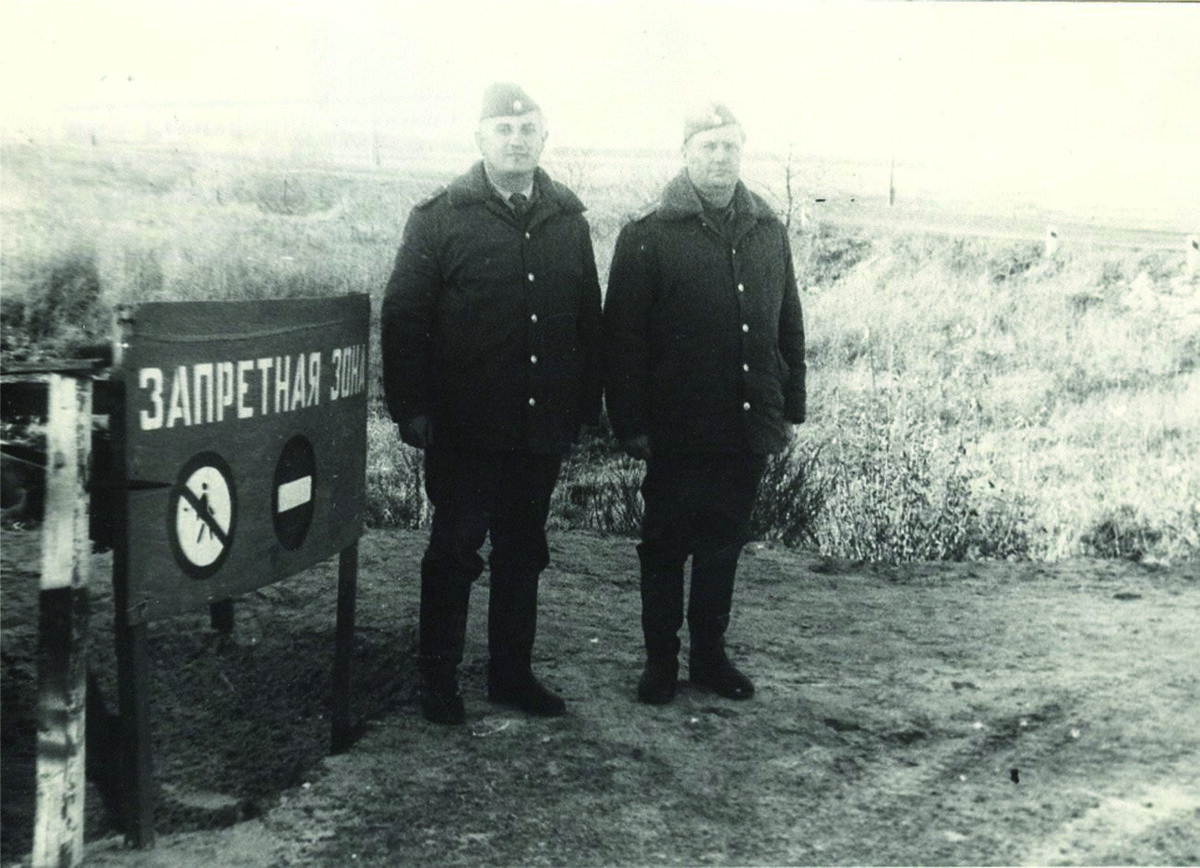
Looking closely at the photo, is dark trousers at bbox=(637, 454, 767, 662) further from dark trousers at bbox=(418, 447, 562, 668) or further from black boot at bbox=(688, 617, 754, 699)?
dark trousers at bbox=(418, 447, 562, 668)

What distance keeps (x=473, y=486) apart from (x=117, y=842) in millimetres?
1348

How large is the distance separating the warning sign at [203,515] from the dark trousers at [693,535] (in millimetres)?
1475

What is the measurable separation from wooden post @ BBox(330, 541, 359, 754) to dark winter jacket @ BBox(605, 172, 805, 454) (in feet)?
3.00

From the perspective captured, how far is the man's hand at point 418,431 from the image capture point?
3.56m

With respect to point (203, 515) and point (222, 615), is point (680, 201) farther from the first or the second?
point (222, 615)

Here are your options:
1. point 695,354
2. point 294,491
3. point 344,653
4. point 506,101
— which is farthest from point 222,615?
point 506,101

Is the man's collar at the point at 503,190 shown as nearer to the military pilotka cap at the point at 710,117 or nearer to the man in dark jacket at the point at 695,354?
the man in dark jacket at the point at 695,354

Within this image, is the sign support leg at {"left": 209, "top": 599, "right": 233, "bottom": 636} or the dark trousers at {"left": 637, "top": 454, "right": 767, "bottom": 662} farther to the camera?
the sign support leg at {"left": 209, "top": 599, "right": 233, "bottom": 636}

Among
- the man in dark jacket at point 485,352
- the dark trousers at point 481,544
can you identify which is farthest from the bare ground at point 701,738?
the man in dark jacket at point 485,352

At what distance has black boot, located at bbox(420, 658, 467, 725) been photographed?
3.70 meters

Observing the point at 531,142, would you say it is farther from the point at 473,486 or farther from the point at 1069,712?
the point at 1069,712

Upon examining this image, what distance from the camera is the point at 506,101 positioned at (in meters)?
3.54

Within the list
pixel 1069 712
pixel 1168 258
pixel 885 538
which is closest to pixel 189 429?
pixel 1069 712

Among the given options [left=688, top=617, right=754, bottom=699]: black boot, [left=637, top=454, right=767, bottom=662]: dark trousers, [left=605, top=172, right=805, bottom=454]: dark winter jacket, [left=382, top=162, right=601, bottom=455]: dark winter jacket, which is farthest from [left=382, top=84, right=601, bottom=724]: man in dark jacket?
[left=688, top=617, right=754, bottom=699]: black boot
